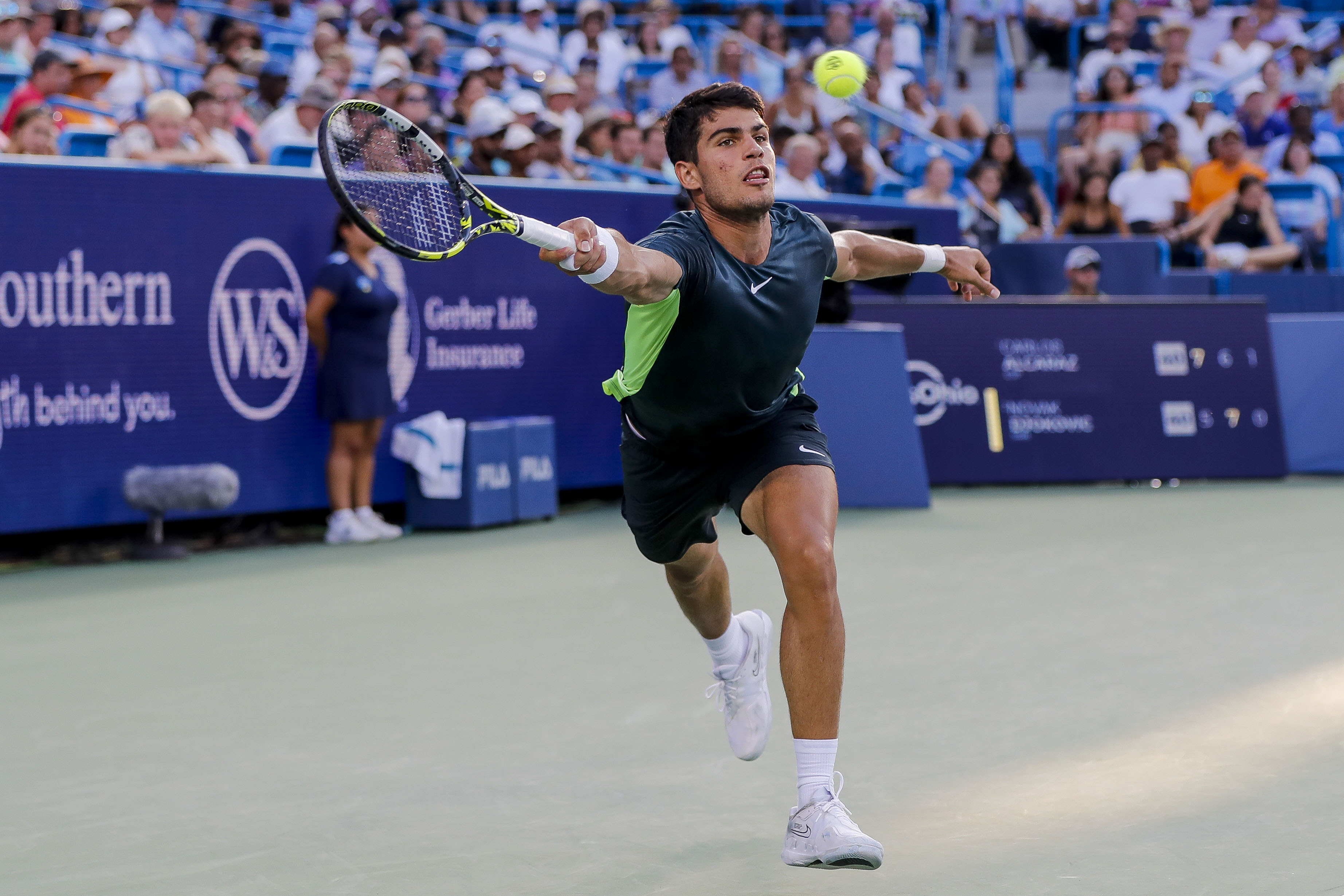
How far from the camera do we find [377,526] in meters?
9.99

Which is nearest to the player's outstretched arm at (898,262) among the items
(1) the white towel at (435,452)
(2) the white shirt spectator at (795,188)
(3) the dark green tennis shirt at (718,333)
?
(3) the dark green tennis shirt at (718,333)

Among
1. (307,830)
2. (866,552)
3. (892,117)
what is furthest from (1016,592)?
(892,117)

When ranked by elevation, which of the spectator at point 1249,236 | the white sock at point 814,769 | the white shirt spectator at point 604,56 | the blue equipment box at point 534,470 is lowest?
the white sock at point 814,769

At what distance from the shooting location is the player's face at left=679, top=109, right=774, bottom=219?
3.99 metres

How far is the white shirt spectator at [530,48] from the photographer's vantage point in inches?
669

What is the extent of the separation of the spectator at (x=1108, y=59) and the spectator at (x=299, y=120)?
10.2 meters

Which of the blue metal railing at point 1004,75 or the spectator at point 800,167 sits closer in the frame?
the spectator at point 800,167

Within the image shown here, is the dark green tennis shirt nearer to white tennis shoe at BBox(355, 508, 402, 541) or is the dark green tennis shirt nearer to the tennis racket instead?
the tennis racket

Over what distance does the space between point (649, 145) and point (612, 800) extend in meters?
9.92

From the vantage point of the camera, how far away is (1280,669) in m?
5.75

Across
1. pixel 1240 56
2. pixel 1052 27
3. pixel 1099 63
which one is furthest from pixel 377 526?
pixel 1052 27

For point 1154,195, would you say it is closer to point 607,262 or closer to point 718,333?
point 718,333

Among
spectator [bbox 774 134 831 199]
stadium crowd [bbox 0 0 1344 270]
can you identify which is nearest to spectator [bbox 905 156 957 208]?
stadium crowd [bbox 0 0 1344 270]

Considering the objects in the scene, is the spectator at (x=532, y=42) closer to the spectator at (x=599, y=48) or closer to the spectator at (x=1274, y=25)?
the spectator at (x=599, y=48)
